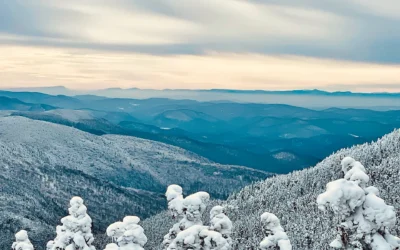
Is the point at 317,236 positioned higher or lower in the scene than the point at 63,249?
lower

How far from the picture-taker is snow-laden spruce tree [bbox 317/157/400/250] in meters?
18.9

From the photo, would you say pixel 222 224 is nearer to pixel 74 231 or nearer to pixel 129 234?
pixel 129 234

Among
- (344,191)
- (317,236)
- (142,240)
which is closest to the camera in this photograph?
(344,191)

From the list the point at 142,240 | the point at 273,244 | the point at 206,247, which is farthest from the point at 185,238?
the point at 273,244

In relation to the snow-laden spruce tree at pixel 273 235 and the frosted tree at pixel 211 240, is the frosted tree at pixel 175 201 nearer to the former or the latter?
the frosted tree at pixel 211 240

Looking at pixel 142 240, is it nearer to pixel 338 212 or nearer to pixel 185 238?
pixel 185 238

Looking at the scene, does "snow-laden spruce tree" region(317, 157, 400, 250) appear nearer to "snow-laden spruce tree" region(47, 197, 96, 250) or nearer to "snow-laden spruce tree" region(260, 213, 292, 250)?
"snow-laden spruce tree" region(260, 213, 292, 250)

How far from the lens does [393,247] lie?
20.2m

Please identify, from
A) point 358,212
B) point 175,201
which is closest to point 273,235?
point 175,201

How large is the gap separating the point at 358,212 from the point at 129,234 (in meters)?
12.5

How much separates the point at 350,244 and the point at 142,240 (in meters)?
11.6

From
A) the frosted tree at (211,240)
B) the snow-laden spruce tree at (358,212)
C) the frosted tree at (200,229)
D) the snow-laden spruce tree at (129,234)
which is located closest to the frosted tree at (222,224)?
the frosted tree at (200,229)

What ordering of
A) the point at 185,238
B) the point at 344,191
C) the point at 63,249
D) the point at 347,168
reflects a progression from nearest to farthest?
the point at 344,191 → the point at 347,168 → the point at 185,238 → the point at 63,249

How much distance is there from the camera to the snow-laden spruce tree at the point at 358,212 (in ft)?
61.9
